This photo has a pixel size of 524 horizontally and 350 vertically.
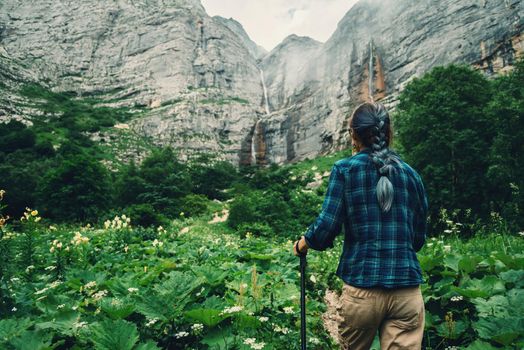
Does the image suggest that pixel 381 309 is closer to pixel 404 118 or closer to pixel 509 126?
pixel 509 126

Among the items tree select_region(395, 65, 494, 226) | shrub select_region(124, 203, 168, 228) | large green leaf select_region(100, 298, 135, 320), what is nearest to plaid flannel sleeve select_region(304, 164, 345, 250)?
large green leaf select_region(100, 298, 135, 320)

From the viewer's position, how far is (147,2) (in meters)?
98.2

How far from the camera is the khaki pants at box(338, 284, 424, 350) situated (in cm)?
218

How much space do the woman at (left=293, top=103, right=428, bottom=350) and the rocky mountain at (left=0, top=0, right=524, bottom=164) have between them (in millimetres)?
40915

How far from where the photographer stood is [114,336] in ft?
7.86

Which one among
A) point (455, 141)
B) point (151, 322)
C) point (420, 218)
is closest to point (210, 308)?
point (151, 322)

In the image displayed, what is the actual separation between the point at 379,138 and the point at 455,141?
15955 millimetres

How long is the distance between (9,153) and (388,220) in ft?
162

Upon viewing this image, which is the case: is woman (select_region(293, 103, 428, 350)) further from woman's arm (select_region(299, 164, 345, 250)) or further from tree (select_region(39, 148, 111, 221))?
tree (select_region(39, 148, 111, 221))

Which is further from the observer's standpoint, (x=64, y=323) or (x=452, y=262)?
(x=452, y=262)

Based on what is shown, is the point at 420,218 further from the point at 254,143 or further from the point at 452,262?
the point at 254,143

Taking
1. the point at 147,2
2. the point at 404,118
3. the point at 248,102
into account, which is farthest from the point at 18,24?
the point at 404,118

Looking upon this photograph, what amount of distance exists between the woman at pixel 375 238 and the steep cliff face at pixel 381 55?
40348mm

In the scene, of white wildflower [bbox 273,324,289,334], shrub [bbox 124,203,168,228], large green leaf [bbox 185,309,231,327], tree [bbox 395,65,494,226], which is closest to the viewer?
large green leaf [bbox 185,309,231,327]
